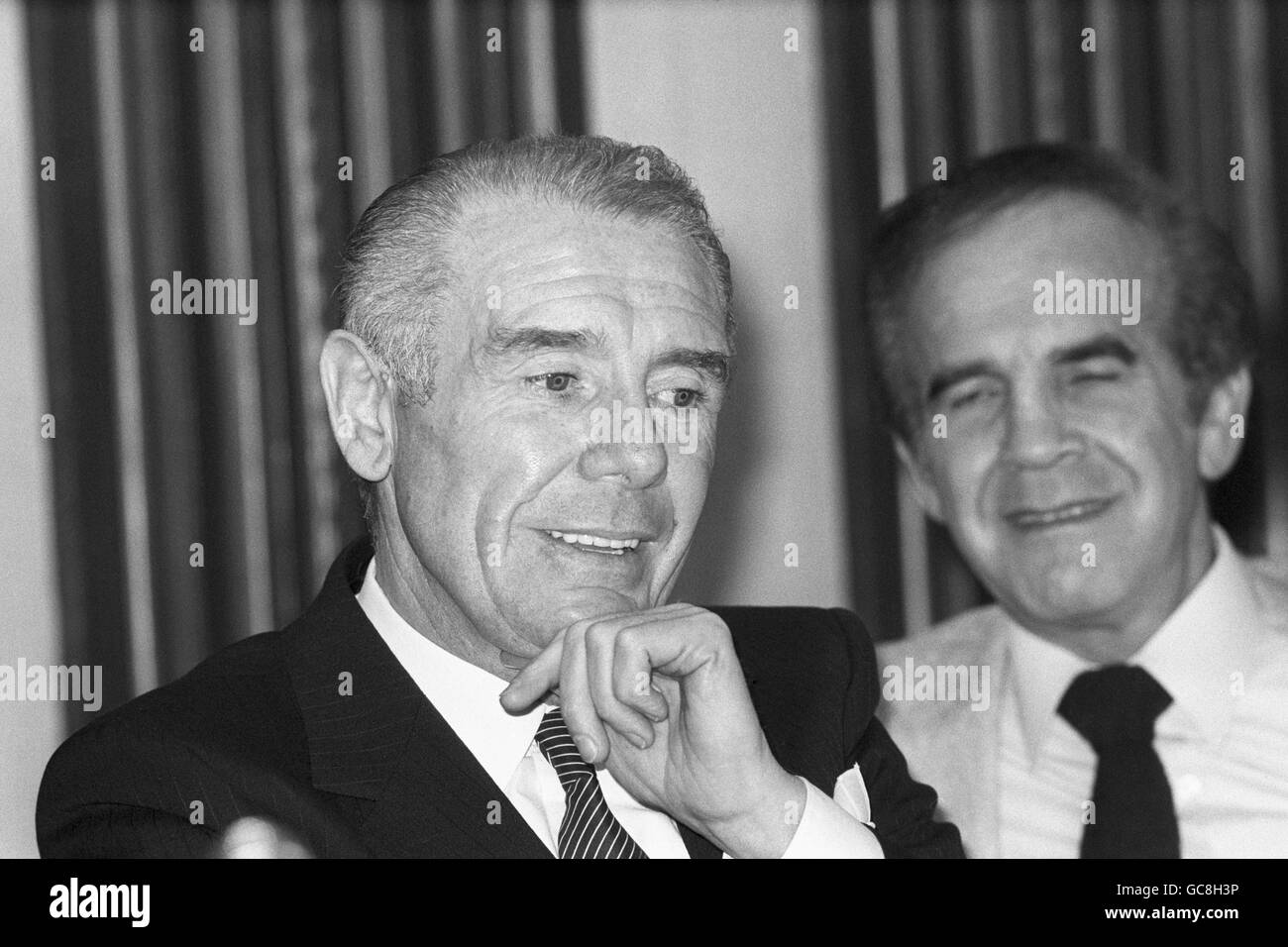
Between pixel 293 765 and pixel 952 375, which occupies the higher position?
pixel 952 375

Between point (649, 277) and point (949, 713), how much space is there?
0.95 meters

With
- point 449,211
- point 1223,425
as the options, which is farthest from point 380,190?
point 1223,425

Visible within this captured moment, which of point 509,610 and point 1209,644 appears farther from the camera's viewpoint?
point 1209,644

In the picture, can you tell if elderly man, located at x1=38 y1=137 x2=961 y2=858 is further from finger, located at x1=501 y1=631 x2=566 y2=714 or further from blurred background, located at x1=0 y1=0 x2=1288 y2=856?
blurred background, located at x1=0 y1=0 x2=1288 y2=856

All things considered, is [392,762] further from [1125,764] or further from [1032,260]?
[1032,260]

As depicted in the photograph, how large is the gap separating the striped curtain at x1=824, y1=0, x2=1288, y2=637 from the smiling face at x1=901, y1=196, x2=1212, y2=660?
0.17m

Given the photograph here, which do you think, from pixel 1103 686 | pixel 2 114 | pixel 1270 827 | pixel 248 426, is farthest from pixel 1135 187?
pixel 2 114

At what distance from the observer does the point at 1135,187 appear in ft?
7.99

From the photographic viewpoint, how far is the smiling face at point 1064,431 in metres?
2.29

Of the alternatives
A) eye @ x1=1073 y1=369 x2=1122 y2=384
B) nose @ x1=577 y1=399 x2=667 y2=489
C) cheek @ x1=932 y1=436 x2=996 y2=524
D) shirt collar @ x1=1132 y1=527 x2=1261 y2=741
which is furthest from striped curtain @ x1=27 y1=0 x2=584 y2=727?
shirt collar @ x1=1132 y1=527 x2=1261 y2=741

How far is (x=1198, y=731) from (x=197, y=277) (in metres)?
1.62

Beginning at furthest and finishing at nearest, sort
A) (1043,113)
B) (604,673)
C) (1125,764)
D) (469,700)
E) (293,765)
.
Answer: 1. (1043,113)
2. (1125,764)
3. (469,700)
4. (293,765)
5. (604,673)

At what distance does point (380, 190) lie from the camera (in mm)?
2383

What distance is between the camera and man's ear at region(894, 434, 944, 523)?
2.42 metres
